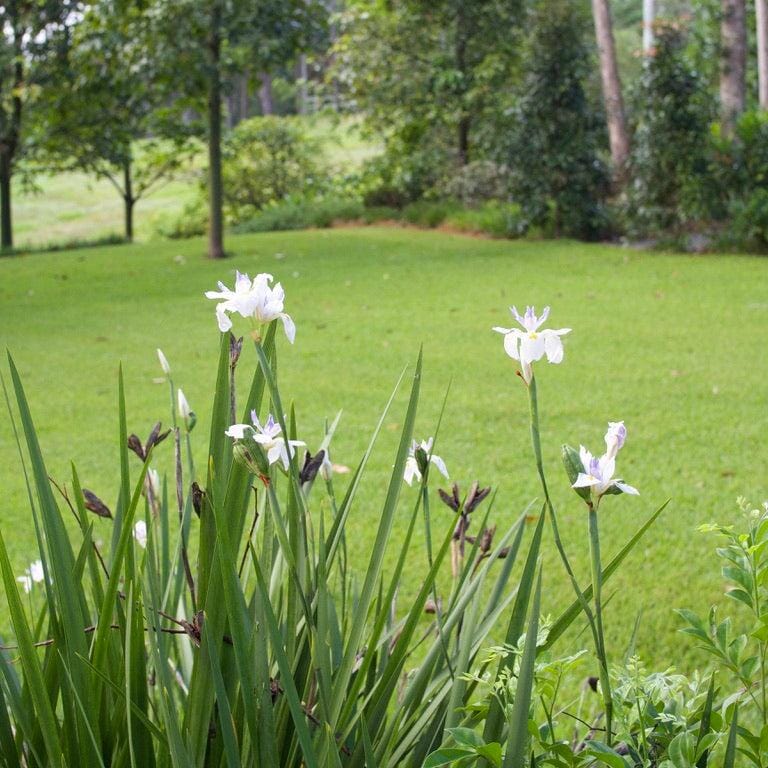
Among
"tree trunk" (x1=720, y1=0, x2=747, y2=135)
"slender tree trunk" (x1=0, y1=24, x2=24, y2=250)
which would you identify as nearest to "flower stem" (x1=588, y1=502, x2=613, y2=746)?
"tree trunk" (x1=720, y1=0, x2=747, y2=135)

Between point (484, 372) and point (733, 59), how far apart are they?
7.58 metres

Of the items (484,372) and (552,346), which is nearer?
(552,346)

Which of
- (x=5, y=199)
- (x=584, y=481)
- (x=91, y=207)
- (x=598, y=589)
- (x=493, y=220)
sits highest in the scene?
(x=91, y=207)

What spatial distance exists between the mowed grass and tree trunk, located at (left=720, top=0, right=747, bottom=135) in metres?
2.46

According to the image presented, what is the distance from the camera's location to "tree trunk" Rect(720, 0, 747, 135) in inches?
443

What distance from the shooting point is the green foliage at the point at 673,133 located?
1056 centimetres

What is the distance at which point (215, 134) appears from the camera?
11.2 meters

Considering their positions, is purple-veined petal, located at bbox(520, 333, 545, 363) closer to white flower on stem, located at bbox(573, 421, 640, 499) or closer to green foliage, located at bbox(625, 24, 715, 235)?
white flower on stem, located at bbox(573, 421, 640, 499)

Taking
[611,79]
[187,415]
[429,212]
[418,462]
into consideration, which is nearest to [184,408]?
[187,415]

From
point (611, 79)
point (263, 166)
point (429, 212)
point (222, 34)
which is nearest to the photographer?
point (222, 34)

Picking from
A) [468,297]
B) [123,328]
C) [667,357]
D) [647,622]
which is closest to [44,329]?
[123,328]

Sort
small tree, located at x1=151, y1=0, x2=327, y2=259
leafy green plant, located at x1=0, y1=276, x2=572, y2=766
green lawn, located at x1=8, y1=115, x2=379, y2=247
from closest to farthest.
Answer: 1. leafy green plant, located at x1=0, y1=276, x2=572, y2=766
2. small tree, located at x1=151, y1=0, x2=327, y2=259
3. green lawn, located at x1=8, y1=115, x2=379, y2=247

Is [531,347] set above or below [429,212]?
below

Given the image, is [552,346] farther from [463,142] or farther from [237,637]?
[463,142]
